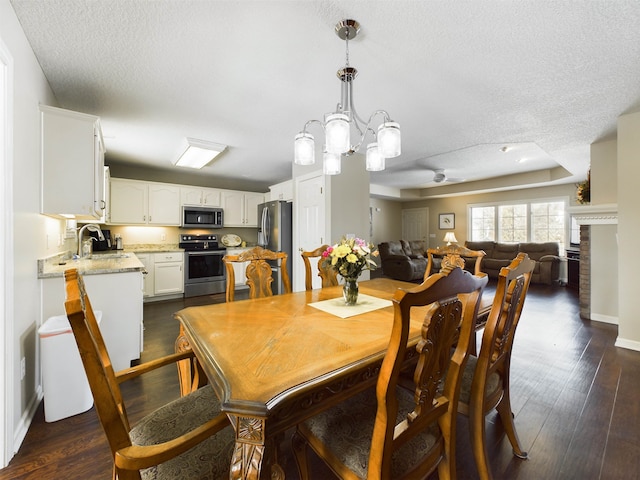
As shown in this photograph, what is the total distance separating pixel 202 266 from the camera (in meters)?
5.14

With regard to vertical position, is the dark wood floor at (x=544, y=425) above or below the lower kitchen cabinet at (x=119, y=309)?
below

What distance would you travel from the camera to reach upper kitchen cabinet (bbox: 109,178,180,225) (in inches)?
184

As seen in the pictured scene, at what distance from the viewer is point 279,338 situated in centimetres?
118

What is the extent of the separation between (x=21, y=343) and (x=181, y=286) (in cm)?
340

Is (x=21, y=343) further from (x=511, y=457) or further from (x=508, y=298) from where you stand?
(x=511, y=457)

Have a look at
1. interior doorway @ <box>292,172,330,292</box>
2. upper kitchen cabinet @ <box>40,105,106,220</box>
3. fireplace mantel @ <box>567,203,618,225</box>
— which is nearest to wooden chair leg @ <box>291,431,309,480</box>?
upper kitchen cabinet @ <box>40,105,106,220</box>

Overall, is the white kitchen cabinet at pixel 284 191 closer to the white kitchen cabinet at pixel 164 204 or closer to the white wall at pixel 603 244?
the white kitchen cabinet at pixel 164 204

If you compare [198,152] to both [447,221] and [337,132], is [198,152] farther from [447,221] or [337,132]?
[447,221]

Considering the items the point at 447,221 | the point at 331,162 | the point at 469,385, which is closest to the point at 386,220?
the point at 447,221

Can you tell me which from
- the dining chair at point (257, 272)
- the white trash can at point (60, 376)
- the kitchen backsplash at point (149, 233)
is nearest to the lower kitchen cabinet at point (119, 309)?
the white trash can at point (60, 376)

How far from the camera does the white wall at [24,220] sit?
153 centimetres

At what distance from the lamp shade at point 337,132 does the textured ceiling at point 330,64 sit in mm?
551

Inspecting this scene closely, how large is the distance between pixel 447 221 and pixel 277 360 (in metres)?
8.53

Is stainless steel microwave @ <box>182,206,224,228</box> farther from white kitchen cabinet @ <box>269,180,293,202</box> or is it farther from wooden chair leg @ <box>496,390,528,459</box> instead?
wooden chair leg @ <box>496,390,528,459</box>
